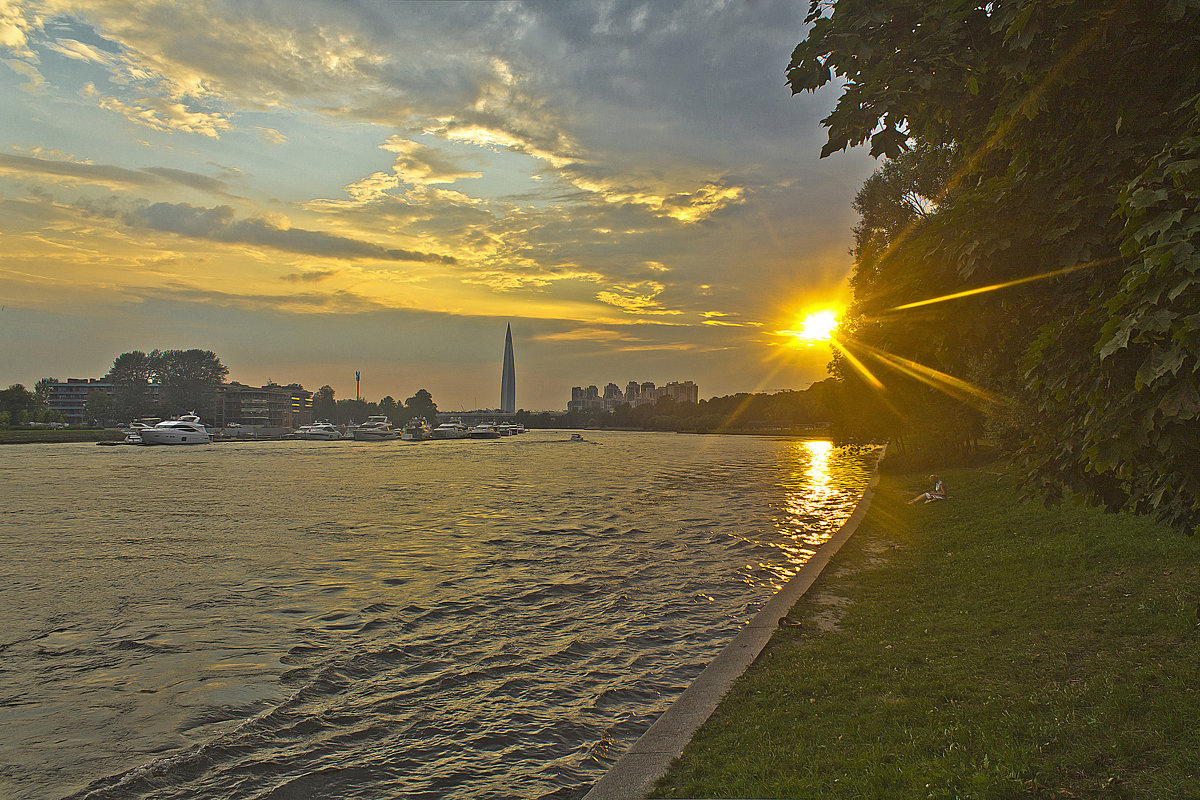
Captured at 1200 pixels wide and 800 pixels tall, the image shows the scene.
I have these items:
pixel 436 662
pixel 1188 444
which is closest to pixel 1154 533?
→ pixel 1188 444

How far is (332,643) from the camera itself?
12305 mm

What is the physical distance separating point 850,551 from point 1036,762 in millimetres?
12414

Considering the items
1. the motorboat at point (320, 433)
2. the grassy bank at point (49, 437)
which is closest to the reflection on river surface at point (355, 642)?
the grassy bank at point (49, 437)

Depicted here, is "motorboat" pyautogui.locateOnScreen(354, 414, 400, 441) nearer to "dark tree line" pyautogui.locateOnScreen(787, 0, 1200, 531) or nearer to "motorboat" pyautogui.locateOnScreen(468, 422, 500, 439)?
"motorboat" pyautogui.locateOnScreen(468, 422, 500, 439)

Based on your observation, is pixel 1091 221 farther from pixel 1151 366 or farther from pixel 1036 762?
pixel 1036 762

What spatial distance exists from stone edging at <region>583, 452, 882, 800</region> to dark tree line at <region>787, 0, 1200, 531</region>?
4.10 m

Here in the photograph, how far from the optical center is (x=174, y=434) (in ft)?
326

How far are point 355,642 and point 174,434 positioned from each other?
101515mm

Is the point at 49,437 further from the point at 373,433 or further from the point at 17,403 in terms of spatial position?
the point at 373,433

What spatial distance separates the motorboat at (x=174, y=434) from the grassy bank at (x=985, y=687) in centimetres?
10418

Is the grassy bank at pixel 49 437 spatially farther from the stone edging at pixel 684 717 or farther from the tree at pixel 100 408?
the stone edging at pixel 684 717

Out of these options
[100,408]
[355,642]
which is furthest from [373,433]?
[355,642]

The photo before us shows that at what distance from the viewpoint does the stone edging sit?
630 centimetres

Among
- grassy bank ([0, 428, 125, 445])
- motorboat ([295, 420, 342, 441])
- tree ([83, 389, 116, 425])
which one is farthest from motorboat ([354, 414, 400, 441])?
tree ([83, 389, 116, 425])
